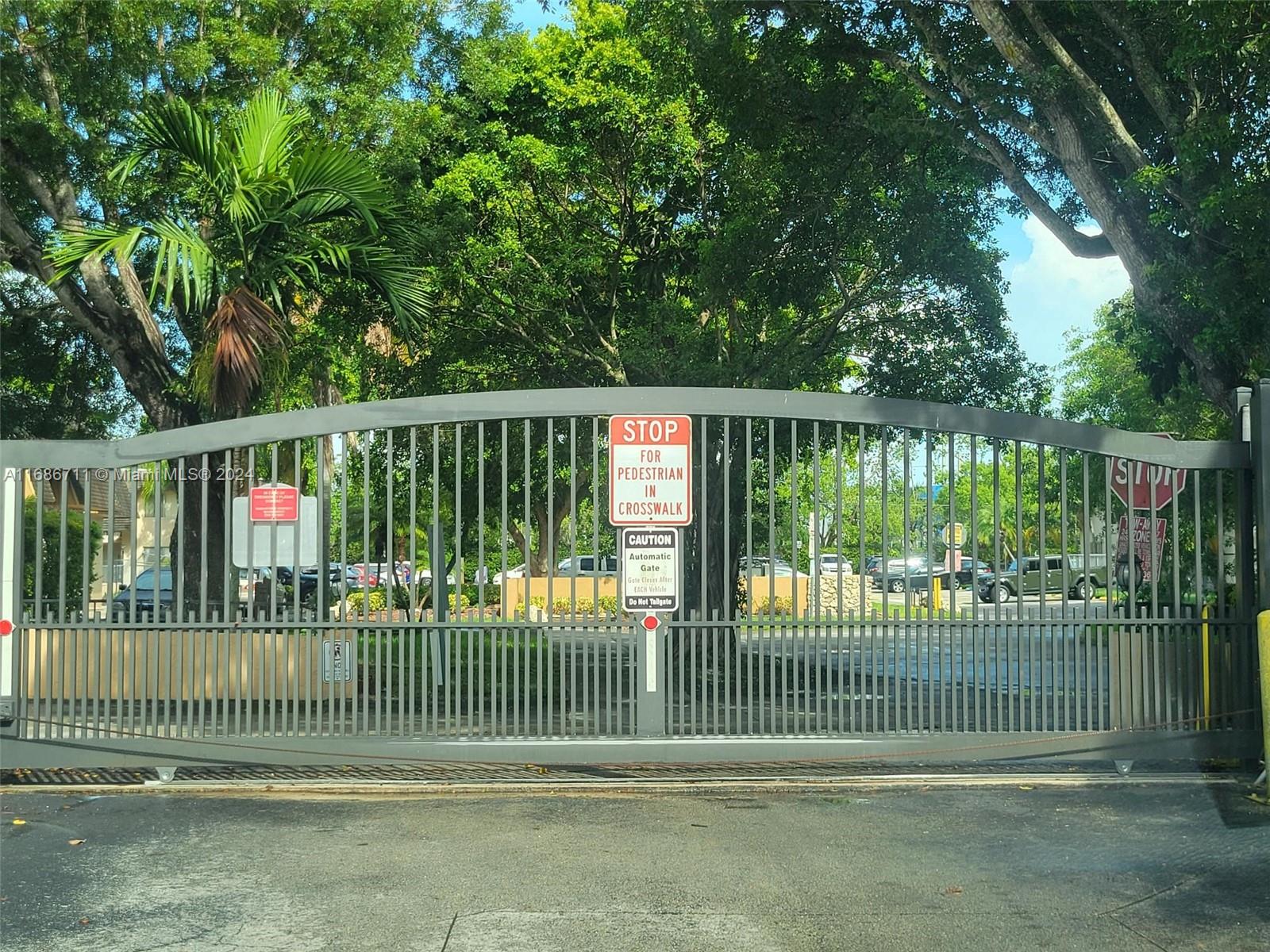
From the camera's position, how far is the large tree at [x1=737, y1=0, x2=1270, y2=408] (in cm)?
1177

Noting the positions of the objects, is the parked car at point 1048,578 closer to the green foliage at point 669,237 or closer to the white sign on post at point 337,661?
the green foliage at point 669,237

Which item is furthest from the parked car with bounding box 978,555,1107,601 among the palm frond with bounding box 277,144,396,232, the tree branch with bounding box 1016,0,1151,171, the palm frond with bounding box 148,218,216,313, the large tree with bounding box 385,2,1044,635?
the palm frond with bounding box 148,218,216,313

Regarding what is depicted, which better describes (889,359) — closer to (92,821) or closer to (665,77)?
(665,77)

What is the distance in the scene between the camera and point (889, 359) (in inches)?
758

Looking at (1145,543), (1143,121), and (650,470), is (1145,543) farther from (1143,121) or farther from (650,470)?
(1143,121)

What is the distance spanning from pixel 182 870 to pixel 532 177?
14.4 meters

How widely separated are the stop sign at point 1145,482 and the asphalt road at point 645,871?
6.83 ft

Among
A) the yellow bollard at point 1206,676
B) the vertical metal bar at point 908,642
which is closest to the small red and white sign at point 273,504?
the vertical metal bar at point 908,642

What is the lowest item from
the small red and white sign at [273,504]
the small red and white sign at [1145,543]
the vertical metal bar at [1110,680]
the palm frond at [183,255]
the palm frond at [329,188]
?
the vertical metal bar at [1110,680]

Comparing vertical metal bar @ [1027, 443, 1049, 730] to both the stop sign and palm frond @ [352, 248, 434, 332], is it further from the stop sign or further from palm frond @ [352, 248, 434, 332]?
palm frond @ [352, 248, 434, 332]

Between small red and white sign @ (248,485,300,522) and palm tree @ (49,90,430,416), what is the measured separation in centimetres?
181

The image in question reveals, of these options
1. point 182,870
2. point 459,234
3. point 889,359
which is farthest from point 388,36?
point 182,870

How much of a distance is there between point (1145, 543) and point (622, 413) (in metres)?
4.18

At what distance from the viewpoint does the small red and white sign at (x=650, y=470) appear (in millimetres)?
9477
